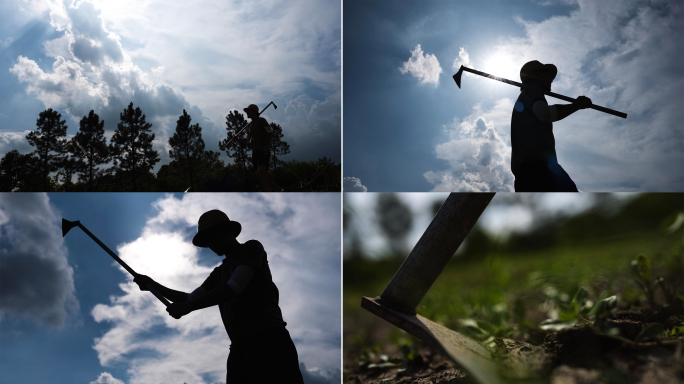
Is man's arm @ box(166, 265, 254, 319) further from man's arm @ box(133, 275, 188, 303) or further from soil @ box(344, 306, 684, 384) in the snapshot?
soil @ box(344, 306, 684, 384)

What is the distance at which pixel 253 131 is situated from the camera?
3.65 metres

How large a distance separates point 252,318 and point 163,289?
2.31 feet

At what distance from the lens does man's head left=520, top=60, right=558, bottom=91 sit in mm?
2529

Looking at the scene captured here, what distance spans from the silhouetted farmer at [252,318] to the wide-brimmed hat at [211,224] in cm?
17

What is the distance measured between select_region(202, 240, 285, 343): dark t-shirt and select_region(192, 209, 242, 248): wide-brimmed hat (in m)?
0.23

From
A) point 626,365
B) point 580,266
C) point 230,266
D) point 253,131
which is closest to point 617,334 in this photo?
point 626,365

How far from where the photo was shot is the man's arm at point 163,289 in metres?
2.04

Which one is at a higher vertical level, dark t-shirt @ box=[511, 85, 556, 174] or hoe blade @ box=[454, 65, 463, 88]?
hoe blade @ box=[454, 65, 463, 88]

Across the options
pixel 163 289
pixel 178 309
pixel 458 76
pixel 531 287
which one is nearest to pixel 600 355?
pixel 531 287

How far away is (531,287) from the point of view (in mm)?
1319

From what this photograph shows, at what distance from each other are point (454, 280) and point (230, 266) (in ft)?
4.55

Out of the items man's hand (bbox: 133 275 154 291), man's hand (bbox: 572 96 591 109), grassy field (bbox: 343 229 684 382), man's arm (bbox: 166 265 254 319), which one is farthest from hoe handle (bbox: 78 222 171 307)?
man's hand (bbox: 572 96 591 109)

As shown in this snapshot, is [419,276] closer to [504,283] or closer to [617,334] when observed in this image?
[504,283]

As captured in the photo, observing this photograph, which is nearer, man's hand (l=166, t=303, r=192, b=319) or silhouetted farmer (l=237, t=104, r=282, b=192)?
man's hand (l=166, t=303, r=192, b=319)
